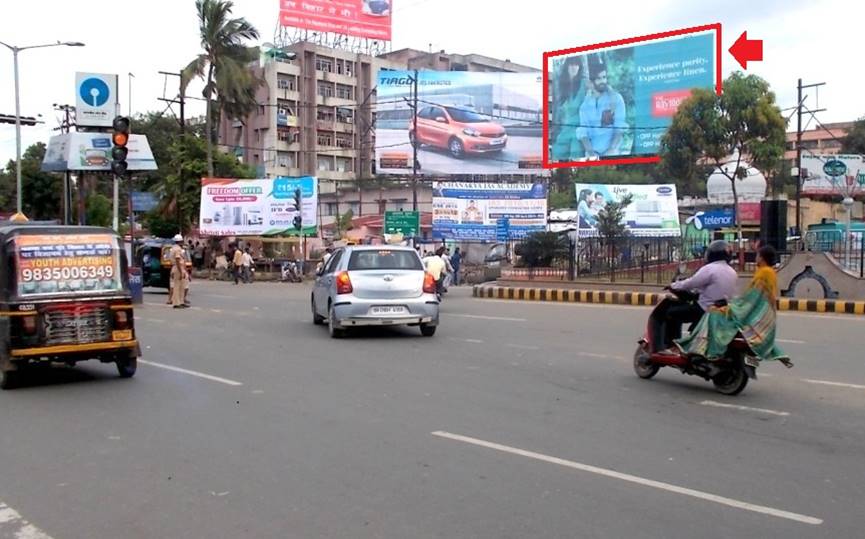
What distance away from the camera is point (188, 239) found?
4988 centimetres

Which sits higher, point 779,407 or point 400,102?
point 400,102

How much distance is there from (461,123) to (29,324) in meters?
50.3

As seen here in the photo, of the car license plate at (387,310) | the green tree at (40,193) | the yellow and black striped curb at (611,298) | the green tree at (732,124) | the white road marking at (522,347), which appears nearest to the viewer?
the white road marking at (522,347)

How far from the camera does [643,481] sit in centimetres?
587

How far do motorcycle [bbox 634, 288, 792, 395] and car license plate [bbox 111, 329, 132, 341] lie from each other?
19.8ft

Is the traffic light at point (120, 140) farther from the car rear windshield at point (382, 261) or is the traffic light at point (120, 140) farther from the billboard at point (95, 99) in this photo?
the billboard at point (95, 99)

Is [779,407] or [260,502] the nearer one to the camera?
[260,502]

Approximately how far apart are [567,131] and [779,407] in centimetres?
4193

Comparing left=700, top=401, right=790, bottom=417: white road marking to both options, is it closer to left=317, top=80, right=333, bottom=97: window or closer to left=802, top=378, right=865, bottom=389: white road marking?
left=802, top=378, right=865, bottom=389: white road marking

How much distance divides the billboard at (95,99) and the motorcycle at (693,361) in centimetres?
2430

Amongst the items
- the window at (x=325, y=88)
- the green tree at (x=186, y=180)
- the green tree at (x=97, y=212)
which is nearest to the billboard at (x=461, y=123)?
the green tree at (x=186, y=180)

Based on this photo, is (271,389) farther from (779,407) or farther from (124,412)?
(779,407)

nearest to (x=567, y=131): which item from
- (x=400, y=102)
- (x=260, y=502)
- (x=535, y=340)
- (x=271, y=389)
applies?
(x=400, y=102)

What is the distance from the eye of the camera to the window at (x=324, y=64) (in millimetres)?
77000
